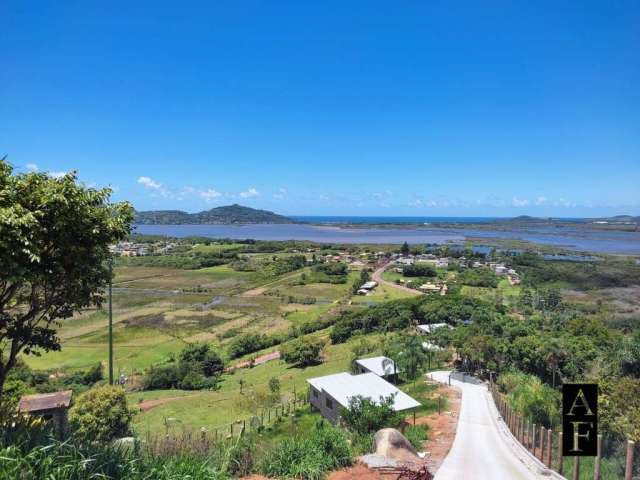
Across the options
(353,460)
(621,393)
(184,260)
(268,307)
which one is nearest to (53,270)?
(353,460)

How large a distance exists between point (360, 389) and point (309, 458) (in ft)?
40.8

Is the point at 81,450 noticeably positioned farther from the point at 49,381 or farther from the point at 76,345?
the point at 76,345

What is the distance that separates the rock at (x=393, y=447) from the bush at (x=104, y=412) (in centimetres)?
1266

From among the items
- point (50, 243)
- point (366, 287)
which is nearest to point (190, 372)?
point (50, 243)

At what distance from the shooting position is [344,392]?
70.3 ft

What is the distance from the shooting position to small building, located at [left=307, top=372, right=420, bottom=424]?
20.0 m

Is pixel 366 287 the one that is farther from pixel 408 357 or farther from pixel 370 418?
pixel 370 418

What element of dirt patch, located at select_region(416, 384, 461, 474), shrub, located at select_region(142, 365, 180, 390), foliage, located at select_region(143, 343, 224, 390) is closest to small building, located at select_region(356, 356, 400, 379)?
dirt patch, located at select_region(416, 384, 461, 474)

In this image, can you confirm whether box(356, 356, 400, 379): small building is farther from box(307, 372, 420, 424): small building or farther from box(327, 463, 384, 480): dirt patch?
box(327, 463, 384, 480): dirt patch

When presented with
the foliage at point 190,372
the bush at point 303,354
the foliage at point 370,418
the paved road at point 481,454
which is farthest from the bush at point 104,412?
the bush at point 303,354

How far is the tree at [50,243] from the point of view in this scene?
5812mm

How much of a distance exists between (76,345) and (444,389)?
37.4m

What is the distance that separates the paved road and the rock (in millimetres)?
870

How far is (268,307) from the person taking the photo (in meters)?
62.9
